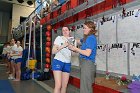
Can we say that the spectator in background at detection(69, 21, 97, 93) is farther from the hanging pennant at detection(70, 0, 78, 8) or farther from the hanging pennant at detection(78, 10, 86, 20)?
the hanging pennant at detection(78, 10, 86, 20)

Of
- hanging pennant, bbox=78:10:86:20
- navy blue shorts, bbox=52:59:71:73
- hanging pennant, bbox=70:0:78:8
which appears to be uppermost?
hanging pennant, bbox=70:0:78:8

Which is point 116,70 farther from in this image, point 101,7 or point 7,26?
point 7,26

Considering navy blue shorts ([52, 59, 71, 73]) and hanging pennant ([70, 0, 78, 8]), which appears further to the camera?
hanging pennant ([70, 0, 78, 8])

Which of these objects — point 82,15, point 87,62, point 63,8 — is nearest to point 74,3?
point 82,15

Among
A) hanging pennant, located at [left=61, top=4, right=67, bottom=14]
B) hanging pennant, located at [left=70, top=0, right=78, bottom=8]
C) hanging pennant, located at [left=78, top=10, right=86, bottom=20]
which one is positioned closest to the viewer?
hanging pennant, located at [left=70, top=0, right=78, bottom=8]

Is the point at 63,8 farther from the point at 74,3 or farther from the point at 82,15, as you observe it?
the point at 74,3

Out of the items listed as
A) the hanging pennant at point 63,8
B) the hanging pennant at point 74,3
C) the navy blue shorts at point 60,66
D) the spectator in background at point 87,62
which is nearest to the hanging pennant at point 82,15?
the hanging pennant at point 74,3

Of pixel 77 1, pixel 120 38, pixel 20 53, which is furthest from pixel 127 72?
pixel 20 53

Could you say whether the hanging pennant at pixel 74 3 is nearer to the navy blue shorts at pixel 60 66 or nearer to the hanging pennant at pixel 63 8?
the hanging pennant at pixel 63 8

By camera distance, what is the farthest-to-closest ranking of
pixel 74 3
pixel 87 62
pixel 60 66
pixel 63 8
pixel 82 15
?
pixel 63 8 → pixel 82 15 → pixel 74 3 → pixel 60 66 → pixel 87 62

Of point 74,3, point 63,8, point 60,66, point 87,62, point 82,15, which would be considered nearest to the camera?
point 87,62

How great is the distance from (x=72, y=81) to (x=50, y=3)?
3480 millimetres

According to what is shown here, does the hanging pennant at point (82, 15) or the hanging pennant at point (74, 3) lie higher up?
the hanging pennant at point (74, 3)

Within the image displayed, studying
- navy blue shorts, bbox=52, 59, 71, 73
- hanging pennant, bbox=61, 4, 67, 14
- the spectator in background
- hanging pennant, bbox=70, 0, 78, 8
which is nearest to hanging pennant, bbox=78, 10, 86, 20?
hanging pennant, bbox=70, 0, 78, 8
